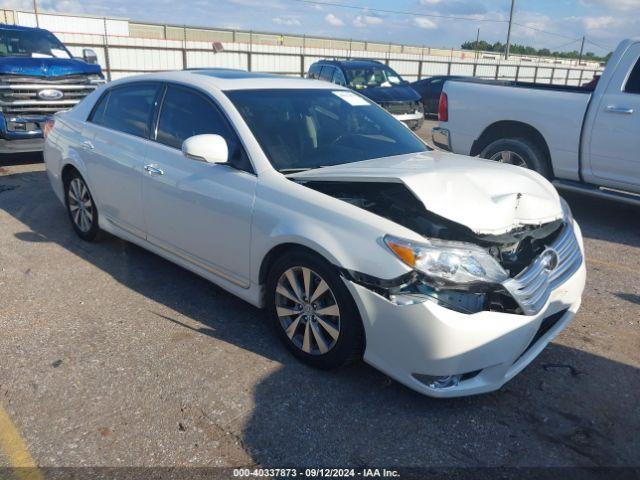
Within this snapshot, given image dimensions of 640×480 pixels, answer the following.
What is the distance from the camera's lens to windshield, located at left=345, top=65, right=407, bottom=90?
1426 cm

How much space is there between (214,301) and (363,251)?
1.77 metres

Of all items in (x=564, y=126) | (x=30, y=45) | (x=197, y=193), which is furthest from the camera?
(x=30, y=45)

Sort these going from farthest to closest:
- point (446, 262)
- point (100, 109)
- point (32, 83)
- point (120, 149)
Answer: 1. point (32, 83)
2. point (100, 109)
3. point (120, 149)
4. point (446, 262)

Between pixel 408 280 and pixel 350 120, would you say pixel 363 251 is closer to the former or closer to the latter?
pixel 408 280

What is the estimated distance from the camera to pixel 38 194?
7188mm

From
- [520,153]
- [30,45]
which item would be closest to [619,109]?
[520,153]

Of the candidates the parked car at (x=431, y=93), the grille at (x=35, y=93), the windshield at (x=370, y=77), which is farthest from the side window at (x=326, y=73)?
the grille at (x=35, y=93)

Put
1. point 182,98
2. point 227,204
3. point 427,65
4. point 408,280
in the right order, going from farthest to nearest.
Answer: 1. point 427,65
2. point 182,98
3. point 227,204
4. point 408,280

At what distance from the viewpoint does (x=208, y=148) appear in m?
3.50

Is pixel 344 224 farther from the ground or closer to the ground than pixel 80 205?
farther from the ground

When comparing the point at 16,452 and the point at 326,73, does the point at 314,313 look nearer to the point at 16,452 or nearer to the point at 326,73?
the point at 16,452

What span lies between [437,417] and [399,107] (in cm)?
1104

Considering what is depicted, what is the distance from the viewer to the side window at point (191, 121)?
3664mm

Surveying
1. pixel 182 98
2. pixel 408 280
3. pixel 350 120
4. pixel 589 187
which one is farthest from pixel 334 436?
pixel 589 187
